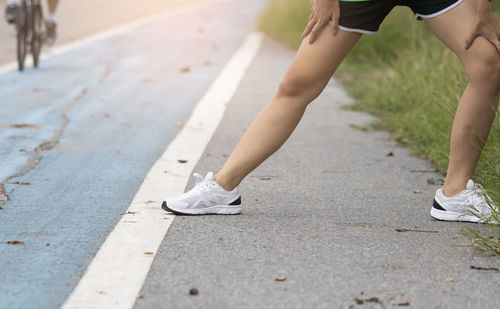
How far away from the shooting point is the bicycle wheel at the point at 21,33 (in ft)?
31.2

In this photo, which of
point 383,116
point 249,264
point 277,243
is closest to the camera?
point 249,264

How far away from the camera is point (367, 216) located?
3.99 m

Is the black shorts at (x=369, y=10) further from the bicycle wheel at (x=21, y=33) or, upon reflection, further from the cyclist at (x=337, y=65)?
the bicycle wheel at (x=21, y=33)

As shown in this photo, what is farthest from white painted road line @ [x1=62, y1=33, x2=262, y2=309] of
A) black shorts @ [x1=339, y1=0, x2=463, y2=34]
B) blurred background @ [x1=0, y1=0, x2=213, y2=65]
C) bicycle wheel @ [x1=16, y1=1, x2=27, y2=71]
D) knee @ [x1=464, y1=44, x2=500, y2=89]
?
blurred background @ [x1=0, y1=0, x2=213, y2=65]

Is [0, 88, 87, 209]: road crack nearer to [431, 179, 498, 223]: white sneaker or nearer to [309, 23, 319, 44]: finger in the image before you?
[309, 23, 319, 44]: finger

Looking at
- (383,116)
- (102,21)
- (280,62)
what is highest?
(383,116)

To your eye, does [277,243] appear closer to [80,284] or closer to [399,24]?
[80,284]

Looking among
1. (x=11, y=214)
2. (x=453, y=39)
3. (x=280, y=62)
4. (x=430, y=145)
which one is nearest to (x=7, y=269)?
(x=11, y=214)

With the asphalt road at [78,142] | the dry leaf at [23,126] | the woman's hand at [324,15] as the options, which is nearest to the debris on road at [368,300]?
the asphalt road at [78,142]

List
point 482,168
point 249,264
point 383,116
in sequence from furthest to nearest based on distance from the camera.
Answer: point 383,116 < point 482,168 < point 249,264

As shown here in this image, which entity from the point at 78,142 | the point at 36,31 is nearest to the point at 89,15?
the point at 36,31

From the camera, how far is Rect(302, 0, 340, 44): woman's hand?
145 inches

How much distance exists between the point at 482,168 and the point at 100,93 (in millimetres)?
4039

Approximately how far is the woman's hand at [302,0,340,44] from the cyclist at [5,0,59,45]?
7.00 metres
